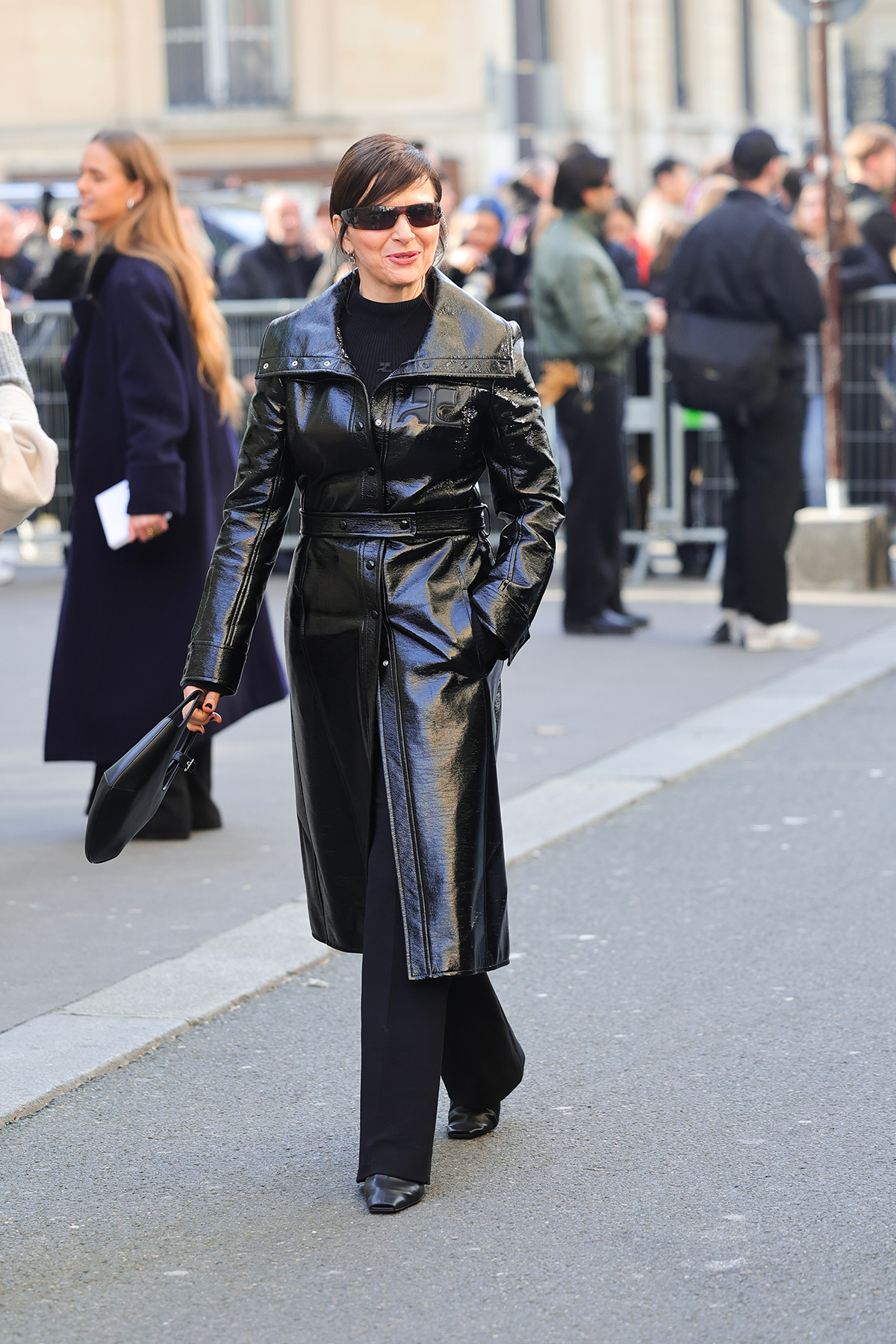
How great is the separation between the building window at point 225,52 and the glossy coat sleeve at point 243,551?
106 ft

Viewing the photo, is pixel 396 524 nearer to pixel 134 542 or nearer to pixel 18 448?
pixel 18 448

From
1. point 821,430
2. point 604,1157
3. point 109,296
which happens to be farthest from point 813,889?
point 821,430

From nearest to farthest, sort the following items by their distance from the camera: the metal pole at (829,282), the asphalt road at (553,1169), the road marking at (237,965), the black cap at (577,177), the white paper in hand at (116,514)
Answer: the asphalt road at (553,1169) → the road marking at (237,965) → the white paper in hand at (116,514) → the black cap at (577,177) → the metal pole at (829,282)

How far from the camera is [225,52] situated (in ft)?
115

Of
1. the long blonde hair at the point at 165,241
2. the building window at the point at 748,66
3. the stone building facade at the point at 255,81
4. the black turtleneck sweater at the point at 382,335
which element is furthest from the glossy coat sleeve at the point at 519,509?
the building window at the point at 748,66

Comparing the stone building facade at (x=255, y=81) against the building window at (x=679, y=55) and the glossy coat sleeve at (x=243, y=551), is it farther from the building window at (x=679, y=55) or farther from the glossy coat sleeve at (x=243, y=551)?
the glossy coat sleeve at (x=243, y=551)

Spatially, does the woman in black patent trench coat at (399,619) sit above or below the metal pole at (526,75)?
below

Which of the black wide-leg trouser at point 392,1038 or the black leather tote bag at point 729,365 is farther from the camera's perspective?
the black leather tote bag at point 729,365

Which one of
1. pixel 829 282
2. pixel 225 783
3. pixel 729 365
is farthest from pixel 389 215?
pixel 829 282

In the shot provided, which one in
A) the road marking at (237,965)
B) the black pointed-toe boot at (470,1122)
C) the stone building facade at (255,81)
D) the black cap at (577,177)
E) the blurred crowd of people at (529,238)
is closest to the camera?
the black pointed-toe boot at (470,1122)

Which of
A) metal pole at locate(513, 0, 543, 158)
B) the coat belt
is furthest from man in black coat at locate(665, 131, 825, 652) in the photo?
Result: metal pole at locate(513, 0, 543, 158)

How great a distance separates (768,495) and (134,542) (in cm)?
417

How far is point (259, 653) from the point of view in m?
6.60

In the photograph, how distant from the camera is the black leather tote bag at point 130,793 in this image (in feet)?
12.5
